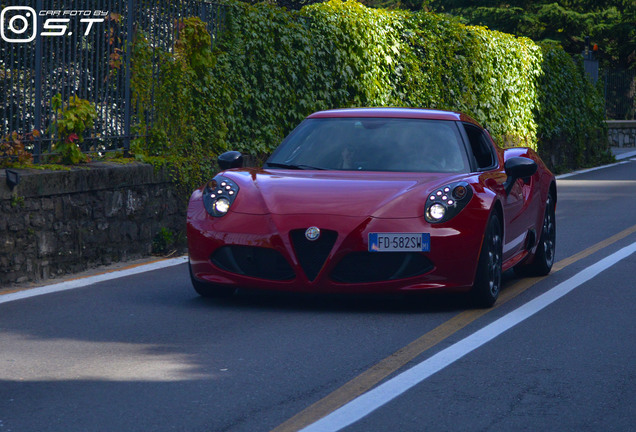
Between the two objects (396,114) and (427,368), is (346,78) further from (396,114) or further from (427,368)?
(427,368)

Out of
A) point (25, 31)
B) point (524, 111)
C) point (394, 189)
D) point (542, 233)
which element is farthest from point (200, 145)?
point (524, 111)

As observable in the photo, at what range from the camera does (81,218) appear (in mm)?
10031

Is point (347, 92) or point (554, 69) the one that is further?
point (554, 69)

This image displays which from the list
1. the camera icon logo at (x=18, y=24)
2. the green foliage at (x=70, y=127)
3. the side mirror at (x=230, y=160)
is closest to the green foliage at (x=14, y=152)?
the green foliage at (x=70, y=127)

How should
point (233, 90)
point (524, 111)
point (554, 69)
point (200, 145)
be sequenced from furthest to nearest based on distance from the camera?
point (554, 69) → point (524, 111) → point (233, 90) → point (200, 145)

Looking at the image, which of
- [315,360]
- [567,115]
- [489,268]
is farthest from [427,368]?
[567,115]

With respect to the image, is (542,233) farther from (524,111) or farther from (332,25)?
(524,111)

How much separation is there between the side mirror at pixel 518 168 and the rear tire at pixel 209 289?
2203mm

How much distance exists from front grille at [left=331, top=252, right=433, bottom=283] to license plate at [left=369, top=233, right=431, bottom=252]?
0.04 meters

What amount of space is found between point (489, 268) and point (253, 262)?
5.26ft

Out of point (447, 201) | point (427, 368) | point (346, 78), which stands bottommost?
point (427, 368)

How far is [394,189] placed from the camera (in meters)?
7.89

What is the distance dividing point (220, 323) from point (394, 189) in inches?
57.9

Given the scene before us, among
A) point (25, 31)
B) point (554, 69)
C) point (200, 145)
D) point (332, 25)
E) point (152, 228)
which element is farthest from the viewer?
point (554, 69)
